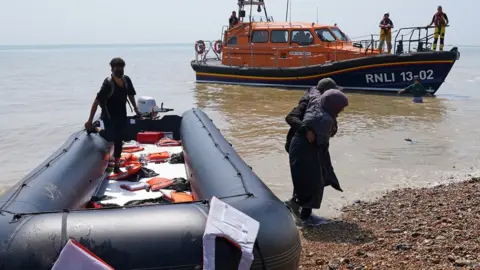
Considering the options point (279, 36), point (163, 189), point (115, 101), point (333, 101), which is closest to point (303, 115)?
point (333, 101)

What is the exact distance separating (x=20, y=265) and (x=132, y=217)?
1.57 feet

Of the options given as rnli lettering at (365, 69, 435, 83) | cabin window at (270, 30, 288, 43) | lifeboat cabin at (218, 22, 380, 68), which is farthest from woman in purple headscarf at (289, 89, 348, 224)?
cabin window at (270, 30, 288, 43)

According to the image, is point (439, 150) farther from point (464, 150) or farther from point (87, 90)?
point (87, 90)

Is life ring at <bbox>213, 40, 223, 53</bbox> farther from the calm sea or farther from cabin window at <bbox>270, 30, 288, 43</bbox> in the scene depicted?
cabin window at <bbox>270, 30, 288, 43</bbox>

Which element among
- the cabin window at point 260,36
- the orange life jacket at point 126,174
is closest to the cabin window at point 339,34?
the cabin window at point 260,36

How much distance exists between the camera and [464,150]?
23.1 ft

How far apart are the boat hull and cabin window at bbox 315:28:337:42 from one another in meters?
0.91

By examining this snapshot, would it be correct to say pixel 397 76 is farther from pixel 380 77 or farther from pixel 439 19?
pixel 439 19

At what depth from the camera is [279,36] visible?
45.8ft

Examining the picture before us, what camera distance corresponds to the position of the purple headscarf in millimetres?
3387

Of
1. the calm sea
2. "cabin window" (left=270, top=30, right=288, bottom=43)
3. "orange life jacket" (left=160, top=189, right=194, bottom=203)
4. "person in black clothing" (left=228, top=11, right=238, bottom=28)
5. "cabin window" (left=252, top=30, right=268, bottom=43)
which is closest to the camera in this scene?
"orange life jacket" (left=160, top=189, right=194, bottom=203)

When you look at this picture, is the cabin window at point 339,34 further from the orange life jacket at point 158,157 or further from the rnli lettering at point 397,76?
the orange life jacket at point 158,157

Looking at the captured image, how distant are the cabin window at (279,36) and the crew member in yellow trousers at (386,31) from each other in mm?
2565

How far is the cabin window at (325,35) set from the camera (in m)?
13.6
